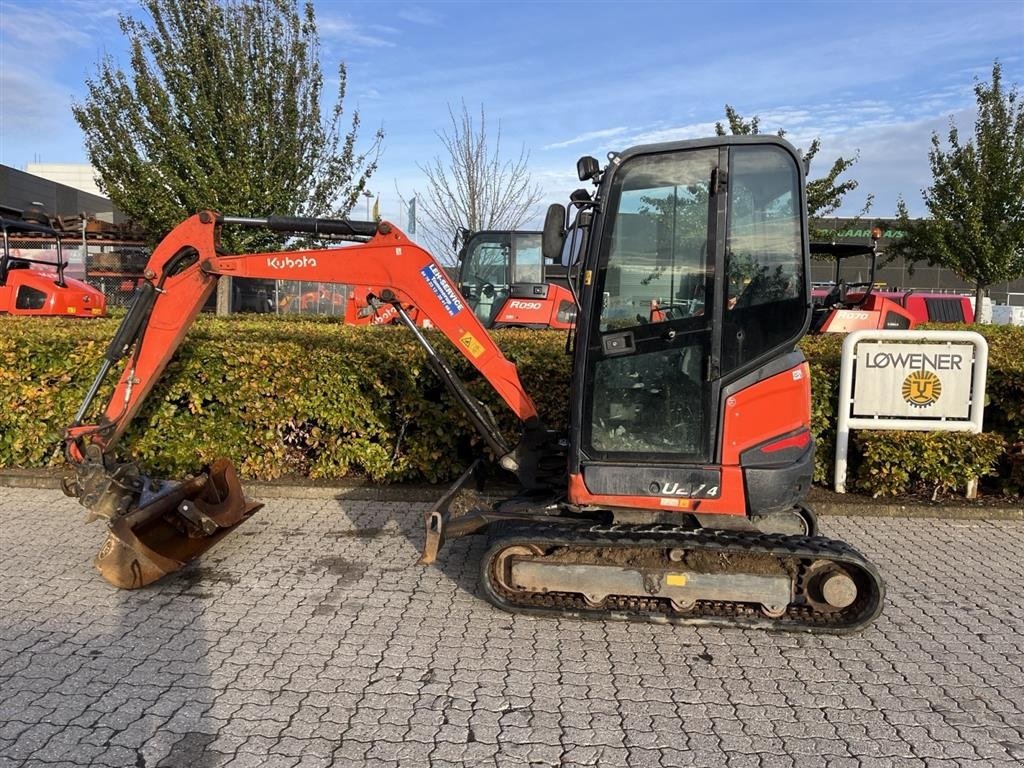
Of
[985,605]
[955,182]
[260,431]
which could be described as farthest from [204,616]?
[955,182]

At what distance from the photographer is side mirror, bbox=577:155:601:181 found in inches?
167

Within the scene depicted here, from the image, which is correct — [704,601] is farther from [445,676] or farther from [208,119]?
[208,119]

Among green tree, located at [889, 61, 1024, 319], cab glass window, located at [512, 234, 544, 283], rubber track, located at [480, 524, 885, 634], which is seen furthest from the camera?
green tree, located at [889, 61, 1024, 319]

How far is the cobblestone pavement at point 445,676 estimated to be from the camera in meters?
3.15

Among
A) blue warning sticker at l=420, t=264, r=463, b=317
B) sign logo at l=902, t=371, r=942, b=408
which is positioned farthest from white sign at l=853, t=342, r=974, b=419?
blue warning sticker at l=420, t=264, r=463, b=317

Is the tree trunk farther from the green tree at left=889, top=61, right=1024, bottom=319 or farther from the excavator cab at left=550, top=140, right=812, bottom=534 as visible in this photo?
the excavator cab at left=550, top=140, right=812, bottom=534

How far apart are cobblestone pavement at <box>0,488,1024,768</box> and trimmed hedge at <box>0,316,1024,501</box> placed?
1.54 m

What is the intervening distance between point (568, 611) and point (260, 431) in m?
3.67

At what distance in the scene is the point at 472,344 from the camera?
4.87 m

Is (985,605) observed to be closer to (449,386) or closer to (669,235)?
(669,235)

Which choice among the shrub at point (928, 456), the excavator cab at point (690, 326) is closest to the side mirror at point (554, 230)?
the excavator cab at point (690, 326)

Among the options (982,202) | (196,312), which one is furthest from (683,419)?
(982,202)

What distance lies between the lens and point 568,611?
4.23 meters

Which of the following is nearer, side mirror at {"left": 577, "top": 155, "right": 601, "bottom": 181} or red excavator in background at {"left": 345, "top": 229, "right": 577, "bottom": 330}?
side mirror at {"left": 577, "top": 155, "right": 601, "bottom": 181}
